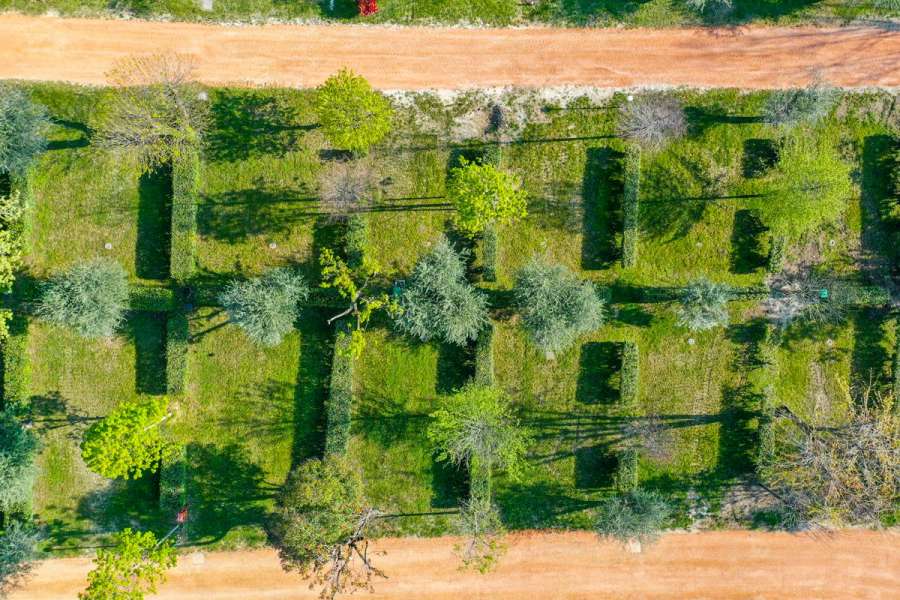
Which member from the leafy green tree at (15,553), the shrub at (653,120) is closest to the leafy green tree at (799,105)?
the shrub at (653,120)

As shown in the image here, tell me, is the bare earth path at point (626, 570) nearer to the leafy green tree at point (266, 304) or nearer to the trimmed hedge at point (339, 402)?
the trimmed hedge at point (339, 402)

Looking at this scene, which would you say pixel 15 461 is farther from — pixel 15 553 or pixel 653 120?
pixel 653 120

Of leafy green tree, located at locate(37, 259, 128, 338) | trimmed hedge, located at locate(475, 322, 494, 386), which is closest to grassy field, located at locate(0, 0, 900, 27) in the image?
leafy green tree, located at locate(37, 259, 128, 338)

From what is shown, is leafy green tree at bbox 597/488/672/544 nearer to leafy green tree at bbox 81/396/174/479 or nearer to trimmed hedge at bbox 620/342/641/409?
trimmed hedge at bbox 620/342/641/409

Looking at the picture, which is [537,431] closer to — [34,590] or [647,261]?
[647,261]

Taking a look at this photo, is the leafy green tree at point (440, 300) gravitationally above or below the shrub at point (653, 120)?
below

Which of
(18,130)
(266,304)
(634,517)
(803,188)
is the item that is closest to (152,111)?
(18,130)

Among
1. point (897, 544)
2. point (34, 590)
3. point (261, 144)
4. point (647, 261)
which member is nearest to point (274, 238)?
point (261, 144)

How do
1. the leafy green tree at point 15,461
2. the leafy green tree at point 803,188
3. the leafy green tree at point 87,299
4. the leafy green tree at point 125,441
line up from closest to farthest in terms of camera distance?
the leafy green tree at point 125,441 → the leafy green tree at point 87,299 → the leafy green tree at point 15,461 → the leafy green tree at point 803,188
